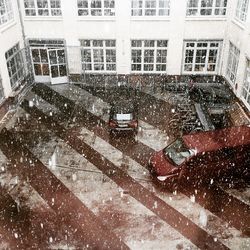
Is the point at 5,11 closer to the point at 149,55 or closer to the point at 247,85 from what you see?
the point at 149,55

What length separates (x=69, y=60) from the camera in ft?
69.6

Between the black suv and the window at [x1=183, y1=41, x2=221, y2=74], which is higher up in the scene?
the window at [x1=183, y1=41, x2=221, y2=74]

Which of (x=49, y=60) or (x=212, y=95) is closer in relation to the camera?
(x=212, y=95)

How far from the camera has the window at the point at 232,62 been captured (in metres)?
19.0

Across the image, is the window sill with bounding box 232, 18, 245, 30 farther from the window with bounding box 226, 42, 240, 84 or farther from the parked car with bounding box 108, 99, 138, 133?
the parked car with bounding box 108, 99, 138, 133

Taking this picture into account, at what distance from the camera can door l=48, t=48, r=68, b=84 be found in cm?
2084

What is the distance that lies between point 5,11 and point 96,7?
17.8 feet

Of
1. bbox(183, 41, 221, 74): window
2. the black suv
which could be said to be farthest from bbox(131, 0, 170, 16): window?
the black suv

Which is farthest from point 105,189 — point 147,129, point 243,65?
point 243,65

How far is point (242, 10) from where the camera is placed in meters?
18.1

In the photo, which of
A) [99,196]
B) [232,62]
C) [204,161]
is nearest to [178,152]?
[204,161]

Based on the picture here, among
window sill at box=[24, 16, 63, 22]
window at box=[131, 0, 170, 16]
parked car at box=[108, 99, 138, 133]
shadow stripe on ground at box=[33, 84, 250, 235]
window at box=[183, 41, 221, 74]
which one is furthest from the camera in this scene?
window at box=[183, 41, 221, 74]

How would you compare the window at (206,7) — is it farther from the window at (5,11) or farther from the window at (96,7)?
the window at (5,11)

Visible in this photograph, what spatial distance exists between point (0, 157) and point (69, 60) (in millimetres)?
9374
